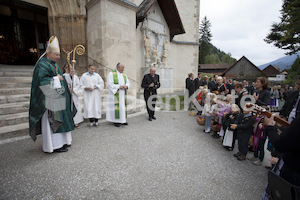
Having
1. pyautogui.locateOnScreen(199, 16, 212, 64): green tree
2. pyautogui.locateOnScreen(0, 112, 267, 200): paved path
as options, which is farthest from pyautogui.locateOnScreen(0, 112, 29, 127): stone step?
pyautogui.locateOnScreen(199, 16, 212, 64): green tree

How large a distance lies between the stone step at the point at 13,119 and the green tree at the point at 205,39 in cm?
4687

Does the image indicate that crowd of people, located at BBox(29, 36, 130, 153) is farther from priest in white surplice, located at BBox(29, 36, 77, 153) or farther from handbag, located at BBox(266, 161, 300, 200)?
handbag, located at BBox(266, 161, 300, 200)

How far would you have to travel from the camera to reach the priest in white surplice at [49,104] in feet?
8.55

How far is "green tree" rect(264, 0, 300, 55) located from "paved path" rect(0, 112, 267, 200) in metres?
16.4

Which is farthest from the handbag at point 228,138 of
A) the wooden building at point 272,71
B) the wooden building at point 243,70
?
the wooden building at point 272,71

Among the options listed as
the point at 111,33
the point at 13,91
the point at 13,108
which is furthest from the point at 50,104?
the point at 111,33

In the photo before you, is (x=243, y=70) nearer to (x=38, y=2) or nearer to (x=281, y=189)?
(x=38, y=2)

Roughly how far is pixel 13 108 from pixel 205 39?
52.8m

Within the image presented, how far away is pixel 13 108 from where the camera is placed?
387 cm

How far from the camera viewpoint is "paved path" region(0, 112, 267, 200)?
6.31 ft

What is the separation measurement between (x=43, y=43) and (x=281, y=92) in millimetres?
15380

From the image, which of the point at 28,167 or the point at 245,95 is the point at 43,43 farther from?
the point at 245,95

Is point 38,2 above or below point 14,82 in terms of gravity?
above

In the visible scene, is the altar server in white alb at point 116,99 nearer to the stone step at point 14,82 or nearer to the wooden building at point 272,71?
the stone step at point 14,82
